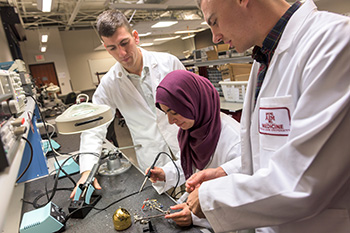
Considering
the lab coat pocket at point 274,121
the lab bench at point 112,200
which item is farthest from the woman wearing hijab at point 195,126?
the lab coat pocket at point 274,121

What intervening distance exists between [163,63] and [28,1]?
19.7 feet

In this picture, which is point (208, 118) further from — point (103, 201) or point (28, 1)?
point (28, 1)

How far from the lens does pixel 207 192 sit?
67 cm

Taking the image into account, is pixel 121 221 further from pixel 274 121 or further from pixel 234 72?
pixel 234 72

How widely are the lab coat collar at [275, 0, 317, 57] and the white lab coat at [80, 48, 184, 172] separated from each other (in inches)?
39.9

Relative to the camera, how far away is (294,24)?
0.62 meters

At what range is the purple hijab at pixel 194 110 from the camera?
3.72ft

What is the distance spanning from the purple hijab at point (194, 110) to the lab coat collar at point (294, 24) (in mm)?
579

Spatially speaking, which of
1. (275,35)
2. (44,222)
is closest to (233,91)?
(275,35)

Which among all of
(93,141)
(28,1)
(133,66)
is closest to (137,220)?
(93,141)

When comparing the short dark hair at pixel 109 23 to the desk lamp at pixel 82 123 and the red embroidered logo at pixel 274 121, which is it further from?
the red embroidered logo at pixel 274 121

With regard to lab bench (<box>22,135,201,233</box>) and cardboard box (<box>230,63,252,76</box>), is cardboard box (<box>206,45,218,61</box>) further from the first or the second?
lab bench (<box>22,135,201,233</box>)

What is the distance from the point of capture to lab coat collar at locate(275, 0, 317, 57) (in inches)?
24.0

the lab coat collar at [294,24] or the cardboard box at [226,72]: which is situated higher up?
the lab coat collar at [294,24]
